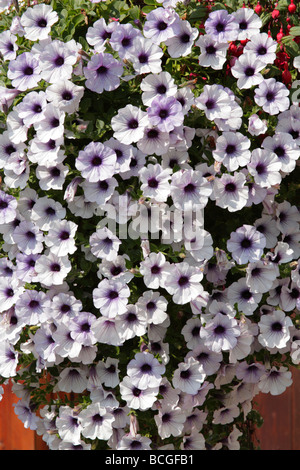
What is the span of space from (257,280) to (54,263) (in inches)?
18.6

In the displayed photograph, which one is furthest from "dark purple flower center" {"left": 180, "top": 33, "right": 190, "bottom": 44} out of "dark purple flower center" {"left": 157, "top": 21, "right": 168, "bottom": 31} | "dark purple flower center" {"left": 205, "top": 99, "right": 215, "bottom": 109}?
"dark purple flower center" {"left": 205, "top": 99, "right": 215, "bottom": 109}

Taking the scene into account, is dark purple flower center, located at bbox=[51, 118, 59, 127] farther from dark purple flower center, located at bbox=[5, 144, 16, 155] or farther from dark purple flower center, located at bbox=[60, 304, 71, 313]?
dark purple flower center, located at bbox=[60, 304, 71, 313]

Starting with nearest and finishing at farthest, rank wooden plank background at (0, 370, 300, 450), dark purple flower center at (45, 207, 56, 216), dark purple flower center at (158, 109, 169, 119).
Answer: dark purple flower center at (158, 109, 169, 119)
dark purple flower center at (45, 207, 56, 216)
wooden plank background at (0, 370, 300, 450)

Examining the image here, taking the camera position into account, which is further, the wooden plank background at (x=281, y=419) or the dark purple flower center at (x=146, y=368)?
the wooden plank background at (x=281, y=419)

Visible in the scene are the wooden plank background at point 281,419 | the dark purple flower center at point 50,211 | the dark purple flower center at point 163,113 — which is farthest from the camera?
the wooden plank background at point 281,419

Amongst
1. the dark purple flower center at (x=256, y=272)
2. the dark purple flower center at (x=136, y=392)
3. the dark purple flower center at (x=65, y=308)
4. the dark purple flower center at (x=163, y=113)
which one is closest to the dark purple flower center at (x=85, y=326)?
the dark purple flower center at (x=65, y=308)

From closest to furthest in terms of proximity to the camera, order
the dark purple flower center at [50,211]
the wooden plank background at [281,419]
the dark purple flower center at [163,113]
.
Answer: the dark purple flower center at [163,113] → the dark purple flower center at [50,211] → the wooden plank background at [281,419]

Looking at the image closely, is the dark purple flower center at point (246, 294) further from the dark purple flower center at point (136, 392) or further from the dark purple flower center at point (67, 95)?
the dark purple flower center at point (67, 95)

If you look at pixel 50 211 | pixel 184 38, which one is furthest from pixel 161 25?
pixel 50 211

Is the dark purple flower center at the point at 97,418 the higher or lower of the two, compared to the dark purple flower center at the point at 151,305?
lower

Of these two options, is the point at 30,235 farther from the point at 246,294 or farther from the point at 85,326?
the point at 246,294

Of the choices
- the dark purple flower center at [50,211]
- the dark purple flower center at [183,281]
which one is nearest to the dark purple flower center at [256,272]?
the dark purple flower center at [183,281]

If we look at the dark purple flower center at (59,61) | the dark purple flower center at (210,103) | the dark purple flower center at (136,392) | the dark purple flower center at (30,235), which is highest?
the dark purple flower center at (59,61)

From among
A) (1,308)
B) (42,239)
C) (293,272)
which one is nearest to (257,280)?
(293,272)
